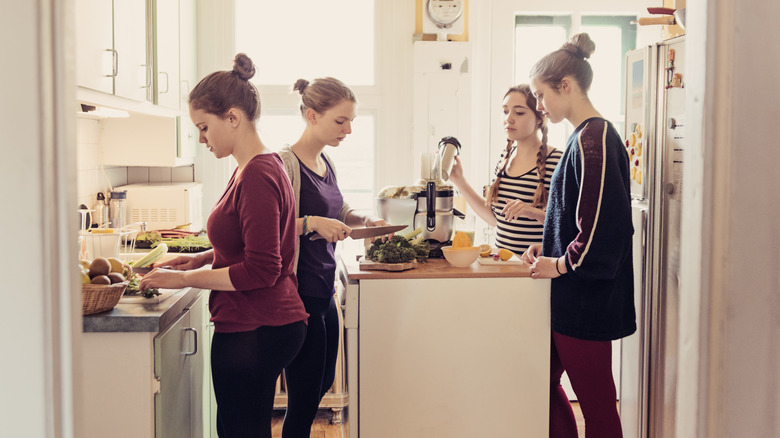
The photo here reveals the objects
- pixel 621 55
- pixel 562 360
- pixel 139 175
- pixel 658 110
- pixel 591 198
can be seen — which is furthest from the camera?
pixel 621 55

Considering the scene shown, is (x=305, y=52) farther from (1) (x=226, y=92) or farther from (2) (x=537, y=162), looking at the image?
(1) (x=226, y=92)

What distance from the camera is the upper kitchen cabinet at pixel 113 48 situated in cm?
204

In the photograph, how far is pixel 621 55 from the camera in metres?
3.94

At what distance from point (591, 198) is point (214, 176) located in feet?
7.67

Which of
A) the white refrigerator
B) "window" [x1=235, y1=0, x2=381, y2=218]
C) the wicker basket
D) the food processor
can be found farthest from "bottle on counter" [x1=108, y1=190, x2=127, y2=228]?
the white refrigerator

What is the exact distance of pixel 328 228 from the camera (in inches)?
86.0

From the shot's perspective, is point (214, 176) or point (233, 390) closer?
point (233, 390)

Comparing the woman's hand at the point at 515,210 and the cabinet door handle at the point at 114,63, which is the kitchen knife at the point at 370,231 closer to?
the woman's hand at the point at 515,210

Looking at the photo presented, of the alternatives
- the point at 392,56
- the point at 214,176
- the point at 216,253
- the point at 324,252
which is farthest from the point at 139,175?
the point at 216,253

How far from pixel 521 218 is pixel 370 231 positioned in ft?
2.01

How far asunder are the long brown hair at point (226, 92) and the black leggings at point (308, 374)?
674mm

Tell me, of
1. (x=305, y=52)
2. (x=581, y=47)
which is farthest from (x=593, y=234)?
(x=305, y=52)

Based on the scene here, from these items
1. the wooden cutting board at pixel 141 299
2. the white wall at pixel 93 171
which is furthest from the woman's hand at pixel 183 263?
the white wall at pixel 93 171
